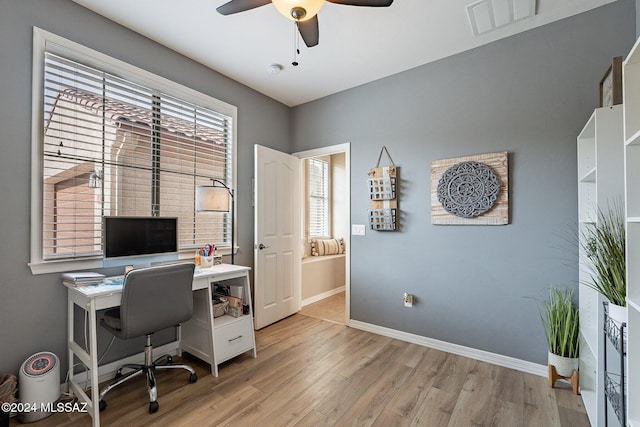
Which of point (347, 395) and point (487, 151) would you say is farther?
point (487, 151)

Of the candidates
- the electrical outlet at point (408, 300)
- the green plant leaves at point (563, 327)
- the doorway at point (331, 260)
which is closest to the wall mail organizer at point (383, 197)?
the doorway at point (331, 260)

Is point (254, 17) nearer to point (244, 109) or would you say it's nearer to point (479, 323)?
point (244, 109)

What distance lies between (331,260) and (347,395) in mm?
2800

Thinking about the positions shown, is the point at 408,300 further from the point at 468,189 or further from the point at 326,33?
the point at 326,33

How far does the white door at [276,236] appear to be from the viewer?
10.7 ft

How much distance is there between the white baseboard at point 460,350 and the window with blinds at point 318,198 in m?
2.07

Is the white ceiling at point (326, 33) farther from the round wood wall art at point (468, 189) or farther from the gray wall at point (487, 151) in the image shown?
the round wood wall art at point (468, 189)

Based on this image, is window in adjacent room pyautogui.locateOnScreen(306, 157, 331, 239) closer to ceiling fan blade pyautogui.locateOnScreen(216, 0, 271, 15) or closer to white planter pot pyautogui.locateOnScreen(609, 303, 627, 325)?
ceiling fan blade pyautogui.locateOnScreen(216, 0, 271, 15)

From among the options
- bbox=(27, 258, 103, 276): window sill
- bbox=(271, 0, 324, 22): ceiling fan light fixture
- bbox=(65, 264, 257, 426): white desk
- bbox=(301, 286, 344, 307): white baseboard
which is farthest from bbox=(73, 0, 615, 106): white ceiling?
bbox=(301, 286, 344, 307): white baseboard

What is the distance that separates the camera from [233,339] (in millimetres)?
2457

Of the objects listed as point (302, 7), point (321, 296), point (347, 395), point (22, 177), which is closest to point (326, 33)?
point (302, 7)

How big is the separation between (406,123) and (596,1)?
1542 mm

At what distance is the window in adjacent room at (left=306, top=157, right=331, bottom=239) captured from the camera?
16.3ft

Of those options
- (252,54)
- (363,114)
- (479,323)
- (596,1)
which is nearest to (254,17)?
(252,54)
